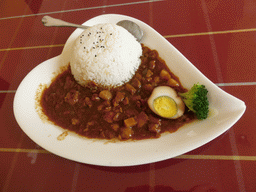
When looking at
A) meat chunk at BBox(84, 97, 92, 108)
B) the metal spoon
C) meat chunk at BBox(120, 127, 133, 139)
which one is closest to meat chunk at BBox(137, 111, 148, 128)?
meat chunk at BBox(120, 127, 133, 139)

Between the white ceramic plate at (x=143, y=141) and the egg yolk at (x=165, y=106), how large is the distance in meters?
0.17

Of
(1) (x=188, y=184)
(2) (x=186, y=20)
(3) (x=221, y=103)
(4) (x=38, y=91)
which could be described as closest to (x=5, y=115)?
(4) (x=38, y=91)

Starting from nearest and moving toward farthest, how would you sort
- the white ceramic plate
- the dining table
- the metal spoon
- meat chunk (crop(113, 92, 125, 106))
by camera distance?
1. the white ceramic plate
2. the dining table
3. meat chunk (crop(113, 92, 125, 106))
4. the metal spoon

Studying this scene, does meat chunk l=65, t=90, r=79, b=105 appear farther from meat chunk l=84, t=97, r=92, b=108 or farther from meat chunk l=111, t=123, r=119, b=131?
meat chunk l=111, t=123, r=119, b=131

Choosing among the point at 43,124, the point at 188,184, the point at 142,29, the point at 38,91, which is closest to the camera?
the point at 188,184

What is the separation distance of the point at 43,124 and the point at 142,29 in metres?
1.51

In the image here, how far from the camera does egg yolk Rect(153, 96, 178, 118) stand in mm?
1603

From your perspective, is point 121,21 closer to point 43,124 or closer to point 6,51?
point 43,124

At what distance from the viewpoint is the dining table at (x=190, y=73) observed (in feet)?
4.74

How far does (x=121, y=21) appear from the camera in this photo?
226cm

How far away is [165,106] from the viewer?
1.62 metres

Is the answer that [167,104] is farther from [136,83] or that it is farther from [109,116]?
[109,116]

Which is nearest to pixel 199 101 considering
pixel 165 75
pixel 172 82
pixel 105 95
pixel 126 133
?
pixel 172 82

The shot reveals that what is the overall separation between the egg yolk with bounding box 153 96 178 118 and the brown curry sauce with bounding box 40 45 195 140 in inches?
2.3
